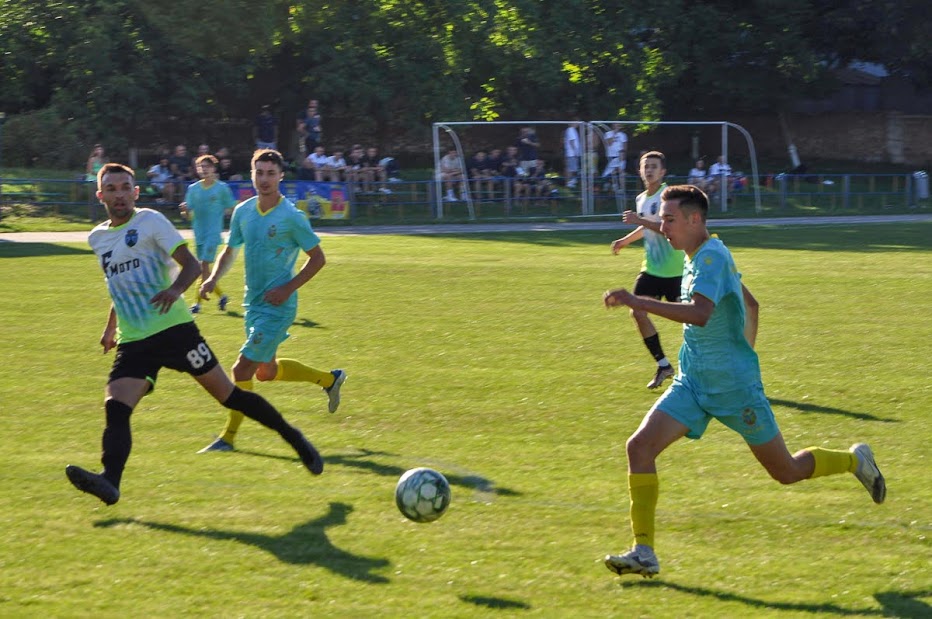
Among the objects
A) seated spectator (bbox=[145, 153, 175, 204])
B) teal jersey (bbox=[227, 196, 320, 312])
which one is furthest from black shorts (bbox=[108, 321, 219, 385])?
seated spectator (bbox=[145, 153, 175, 204])

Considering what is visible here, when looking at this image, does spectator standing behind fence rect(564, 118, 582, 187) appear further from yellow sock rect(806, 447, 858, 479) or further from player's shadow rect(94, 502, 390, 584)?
yellow sock rect(806, 447, 858, 479)

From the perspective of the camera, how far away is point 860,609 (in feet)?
18.5

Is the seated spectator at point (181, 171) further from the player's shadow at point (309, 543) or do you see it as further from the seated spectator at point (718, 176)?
the player's shadow at point (309, 543)

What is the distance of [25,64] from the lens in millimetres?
36781


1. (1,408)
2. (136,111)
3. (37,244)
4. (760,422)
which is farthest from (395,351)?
(136,111)

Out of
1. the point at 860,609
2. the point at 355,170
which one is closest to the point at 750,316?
the point at 860,609

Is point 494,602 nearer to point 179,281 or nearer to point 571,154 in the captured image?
point 179,281

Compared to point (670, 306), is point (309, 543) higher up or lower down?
lower down

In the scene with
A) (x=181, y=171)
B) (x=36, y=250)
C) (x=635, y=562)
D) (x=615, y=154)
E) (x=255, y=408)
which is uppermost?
(x=615, y=154)

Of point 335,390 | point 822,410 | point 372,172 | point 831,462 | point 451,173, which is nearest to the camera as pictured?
point 831,462

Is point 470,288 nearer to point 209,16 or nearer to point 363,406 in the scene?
point 363,406

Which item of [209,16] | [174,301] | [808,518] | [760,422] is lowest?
[808,518]

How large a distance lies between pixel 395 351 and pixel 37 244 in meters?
15.1

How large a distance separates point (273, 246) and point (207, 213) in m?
8.64
